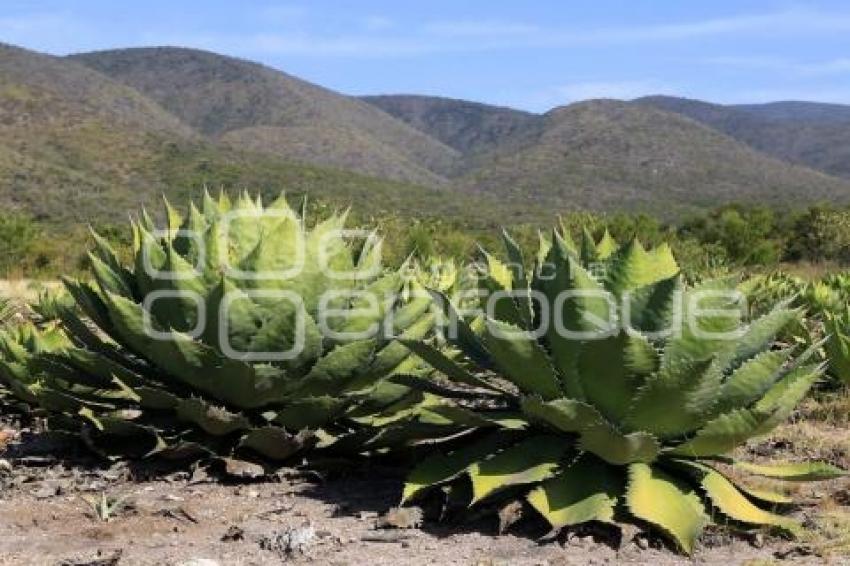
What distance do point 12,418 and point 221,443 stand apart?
1.68 m

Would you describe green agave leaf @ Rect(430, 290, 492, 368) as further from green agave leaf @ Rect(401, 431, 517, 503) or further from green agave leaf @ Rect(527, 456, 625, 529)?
green agave leaf @ Rect(527, 456, 625, 529)

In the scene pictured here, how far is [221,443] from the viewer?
3.96 m

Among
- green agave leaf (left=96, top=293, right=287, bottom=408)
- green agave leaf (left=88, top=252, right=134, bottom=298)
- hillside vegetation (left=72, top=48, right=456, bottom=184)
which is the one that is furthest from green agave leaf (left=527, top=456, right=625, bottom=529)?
hillside vegetation (left=72, top=48, right=456, bottom=184)

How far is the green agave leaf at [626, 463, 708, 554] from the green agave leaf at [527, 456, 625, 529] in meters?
0.07

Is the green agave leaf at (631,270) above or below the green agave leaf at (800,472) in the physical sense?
above

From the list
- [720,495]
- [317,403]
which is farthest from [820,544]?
[317,403]

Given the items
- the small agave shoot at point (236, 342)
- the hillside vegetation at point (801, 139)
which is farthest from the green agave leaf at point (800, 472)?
the hillside vegetation at point (801, 139)

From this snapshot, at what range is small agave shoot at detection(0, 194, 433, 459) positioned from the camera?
3.73 meters

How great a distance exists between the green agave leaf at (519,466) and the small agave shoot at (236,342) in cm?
69

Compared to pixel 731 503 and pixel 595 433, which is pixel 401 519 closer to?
pixel 595 433

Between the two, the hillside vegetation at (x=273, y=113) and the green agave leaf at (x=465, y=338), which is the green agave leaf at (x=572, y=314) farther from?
the hillside vegetation at (x=273, y=113)

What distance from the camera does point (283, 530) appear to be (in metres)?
3.29

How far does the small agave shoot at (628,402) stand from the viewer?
125 inches

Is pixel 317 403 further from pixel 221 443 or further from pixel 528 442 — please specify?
pixel 528 442
